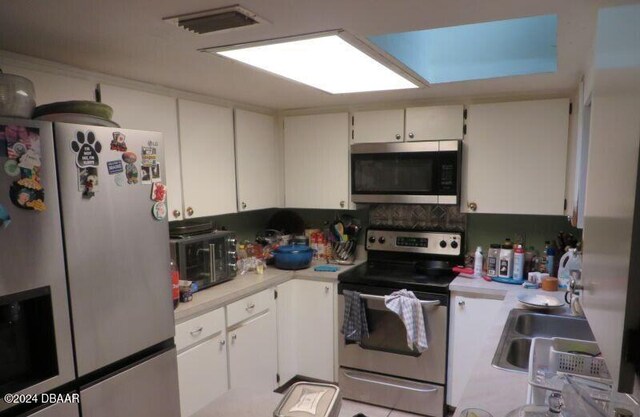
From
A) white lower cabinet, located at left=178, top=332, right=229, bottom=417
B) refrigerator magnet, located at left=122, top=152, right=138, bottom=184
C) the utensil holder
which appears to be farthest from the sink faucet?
refrigerator magnet, located at left=122, top=152, right=138, bottom=184

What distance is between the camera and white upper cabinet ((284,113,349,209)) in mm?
3070

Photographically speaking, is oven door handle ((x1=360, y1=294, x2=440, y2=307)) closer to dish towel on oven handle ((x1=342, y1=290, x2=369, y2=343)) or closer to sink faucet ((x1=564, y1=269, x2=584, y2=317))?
dish towel on oven handle ((x1=342, y1=290, x2=369, y2=343))

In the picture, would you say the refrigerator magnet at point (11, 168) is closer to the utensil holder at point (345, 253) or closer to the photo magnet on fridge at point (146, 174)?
the photo magnet on fridge at point (146, 174)

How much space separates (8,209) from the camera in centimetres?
123

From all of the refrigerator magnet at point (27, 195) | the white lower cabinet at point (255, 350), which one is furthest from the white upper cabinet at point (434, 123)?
the refrigerator magnet at point (27, 195)

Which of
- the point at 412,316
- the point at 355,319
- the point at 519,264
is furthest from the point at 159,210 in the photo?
the point at 519,264

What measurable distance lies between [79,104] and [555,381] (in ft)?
5.99

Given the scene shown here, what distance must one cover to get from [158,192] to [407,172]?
5.46ft

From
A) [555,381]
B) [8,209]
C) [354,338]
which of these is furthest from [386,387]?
[8,209]

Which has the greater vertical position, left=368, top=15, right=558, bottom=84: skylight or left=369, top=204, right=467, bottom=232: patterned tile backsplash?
left=368, top=15, right=558, bottom=84: skylight

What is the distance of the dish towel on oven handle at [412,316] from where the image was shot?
2.51 m

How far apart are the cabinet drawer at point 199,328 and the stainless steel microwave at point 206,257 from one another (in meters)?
0.23

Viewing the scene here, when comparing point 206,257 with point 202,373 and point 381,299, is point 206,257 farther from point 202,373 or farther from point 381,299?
point 381,299

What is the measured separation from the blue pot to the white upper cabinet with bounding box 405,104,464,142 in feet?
3.52
